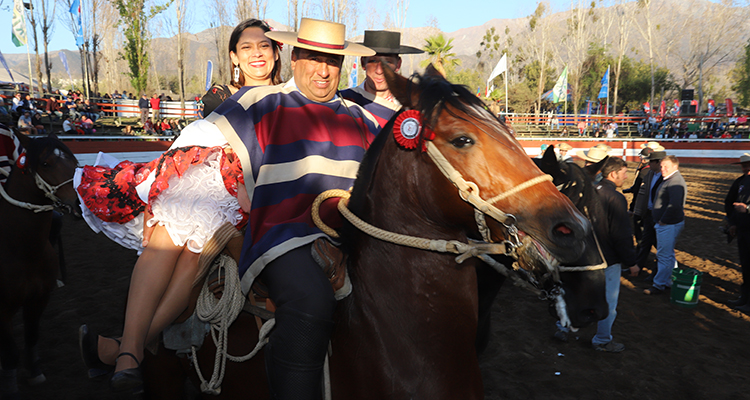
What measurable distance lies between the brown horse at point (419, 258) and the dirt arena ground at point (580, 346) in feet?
10.4

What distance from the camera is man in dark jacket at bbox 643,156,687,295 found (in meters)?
7.43

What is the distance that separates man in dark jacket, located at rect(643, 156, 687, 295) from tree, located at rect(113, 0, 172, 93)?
4036 cm

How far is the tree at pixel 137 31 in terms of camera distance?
37.4 m

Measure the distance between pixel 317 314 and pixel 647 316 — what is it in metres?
6.82

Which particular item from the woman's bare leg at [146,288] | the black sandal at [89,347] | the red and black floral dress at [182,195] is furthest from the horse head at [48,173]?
the woman's bare leg at [146,288]

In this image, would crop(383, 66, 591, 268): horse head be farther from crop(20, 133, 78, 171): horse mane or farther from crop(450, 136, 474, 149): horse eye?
crop(20, 133, 78, 171): horse mane

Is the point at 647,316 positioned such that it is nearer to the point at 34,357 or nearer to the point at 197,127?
the point at 197,127

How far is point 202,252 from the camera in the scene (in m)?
2.42

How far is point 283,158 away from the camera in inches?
86.0

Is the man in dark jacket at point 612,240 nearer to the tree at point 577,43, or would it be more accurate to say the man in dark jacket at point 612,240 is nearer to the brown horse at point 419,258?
the brown horse at point 419,258

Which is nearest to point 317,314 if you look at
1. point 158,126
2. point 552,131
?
point 158,126

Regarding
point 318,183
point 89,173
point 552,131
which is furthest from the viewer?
point 552,131

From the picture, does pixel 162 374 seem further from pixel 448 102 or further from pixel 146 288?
pixel 448 102

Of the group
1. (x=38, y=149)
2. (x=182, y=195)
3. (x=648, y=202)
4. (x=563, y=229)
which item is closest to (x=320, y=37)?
(x=182, y=195)
